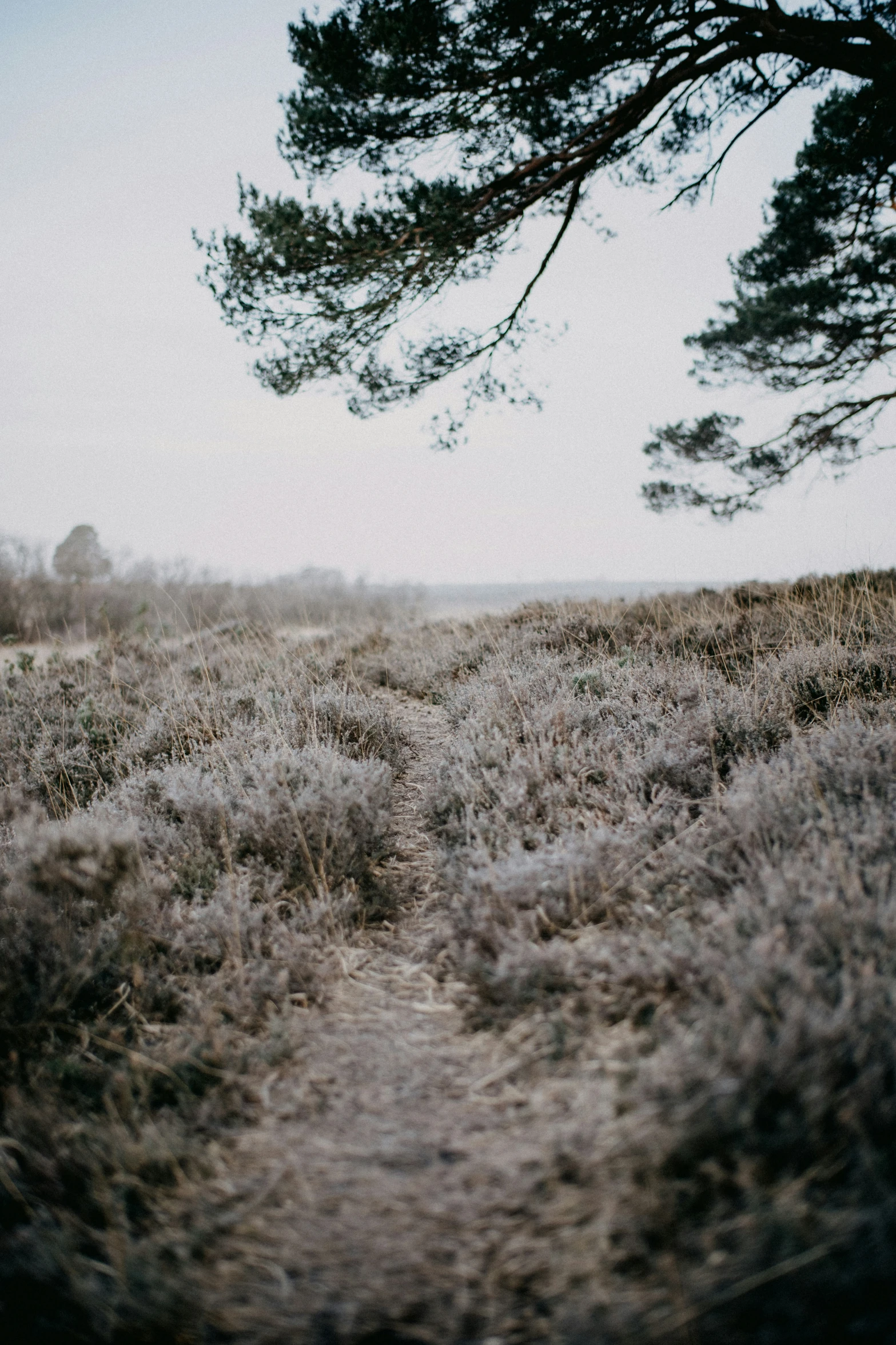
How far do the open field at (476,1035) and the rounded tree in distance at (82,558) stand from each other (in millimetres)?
14662

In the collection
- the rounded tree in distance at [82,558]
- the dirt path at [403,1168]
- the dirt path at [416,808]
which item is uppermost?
the rounded tree in distance at [82,558]

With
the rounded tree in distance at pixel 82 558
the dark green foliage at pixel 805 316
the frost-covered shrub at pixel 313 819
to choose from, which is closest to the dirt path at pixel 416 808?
the frost-covered shrub at pixel 313 819

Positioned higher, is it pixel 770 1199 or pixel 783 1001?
pixel 783 1001

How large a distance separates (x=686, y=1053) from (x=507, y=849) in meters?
1.52

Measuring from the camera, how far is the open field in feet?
5.20

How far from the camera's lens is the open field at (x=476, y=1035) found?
158 cm

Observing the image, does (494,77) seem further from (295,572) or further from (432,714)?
(295,572)

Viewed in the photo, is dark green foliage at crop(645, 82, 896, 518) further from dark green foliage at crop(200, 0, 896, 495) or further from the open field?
the open field

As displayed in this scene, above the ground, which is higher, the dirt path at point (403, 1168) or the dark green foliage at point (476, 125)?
the dark green foliage at point (476, 125)

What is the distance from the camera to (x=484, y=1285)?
5.22 feet

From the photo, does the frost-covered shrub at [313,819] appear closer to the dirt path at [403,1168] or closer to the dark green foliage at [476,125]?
the dirt path at [403,1168]

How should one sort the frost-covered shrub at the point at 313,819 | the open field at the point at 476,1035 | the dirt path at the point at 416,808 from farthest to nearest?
1. the dirt path at the point at 416,808
2. the frost-covered shrub at the point at 313,819
3. the open field at the point at 476,1035

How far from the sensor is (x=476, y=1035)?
248 centimetres

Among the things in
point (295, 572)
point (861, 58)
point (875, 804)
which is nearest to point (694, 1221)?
point (875, 804)
